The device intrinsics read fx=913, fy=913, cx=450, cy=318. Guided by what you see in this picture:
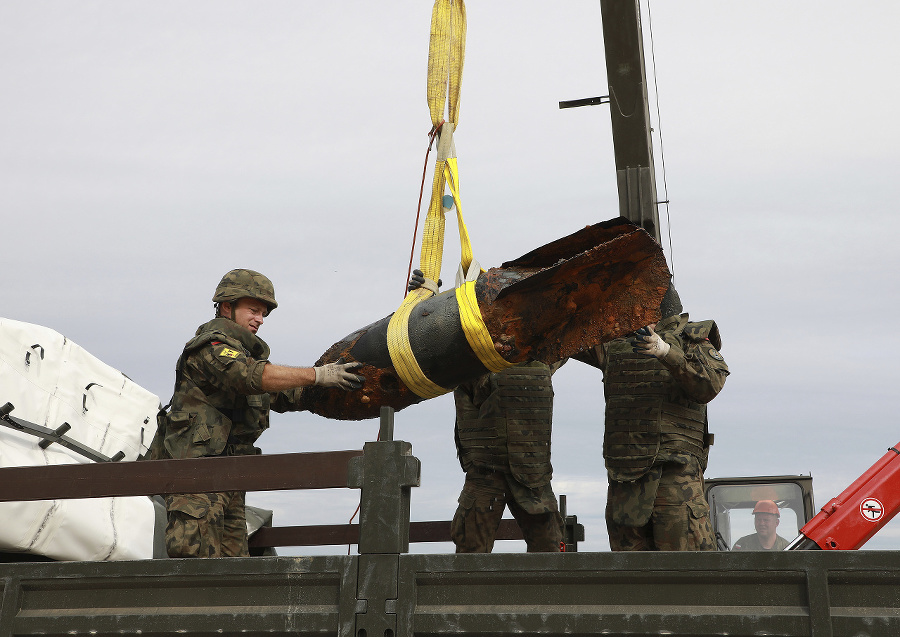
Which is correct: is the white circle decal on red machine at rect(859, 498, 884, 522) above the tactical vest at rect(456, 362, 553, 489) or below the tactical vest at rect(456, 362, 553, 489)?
below

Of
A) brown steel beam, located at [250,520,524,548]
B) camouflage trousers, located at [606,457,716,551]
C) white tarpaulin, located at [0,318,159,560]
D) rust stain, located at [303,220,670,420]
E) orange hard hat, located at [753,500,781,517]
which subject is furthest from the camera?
orange hard hat, located at [753,500,781,517]

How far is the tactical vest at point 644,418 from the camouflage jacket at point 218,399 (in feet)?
4.87

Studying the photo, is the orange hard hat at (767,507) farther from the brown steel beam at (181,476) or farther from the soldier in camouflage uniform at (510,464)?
the brown steel beam at (181,476)

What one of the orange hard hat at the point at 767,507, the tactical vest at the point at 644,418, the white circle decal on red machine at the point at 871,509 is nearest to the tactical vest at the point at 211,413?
the tactical vest at the point at 644,418

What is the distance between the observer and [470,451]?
4918 millimetres

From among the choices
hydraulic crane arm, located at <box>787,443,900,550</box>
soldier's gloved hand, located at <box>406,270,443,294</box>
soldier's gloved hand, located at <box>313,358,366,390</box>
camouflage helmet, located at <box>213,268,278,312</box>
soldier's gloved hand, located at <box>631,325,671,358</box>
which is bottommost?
hydraulic crane arm, located at <box>787,443,900,550</box>

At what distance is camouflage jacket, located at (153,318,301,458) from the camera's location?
12.9 feet

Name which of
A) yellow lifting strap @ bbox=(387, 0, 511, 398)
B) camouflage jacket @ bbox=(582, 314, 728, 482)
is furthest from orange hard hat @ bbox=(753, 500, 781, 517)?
yellow lifting strap @ bbox=(387, 0, 511, 398)

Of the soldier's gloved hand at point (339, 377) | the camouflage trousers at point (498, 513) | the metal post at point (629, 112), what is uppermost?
the metal post at point (629, 112)

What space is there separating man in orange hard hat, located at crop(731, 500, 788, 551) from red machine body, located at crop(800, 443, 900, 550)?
1.54 m

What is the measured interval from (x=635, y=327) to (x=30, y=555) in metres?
3.28

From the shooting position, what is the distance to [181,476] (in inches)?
119

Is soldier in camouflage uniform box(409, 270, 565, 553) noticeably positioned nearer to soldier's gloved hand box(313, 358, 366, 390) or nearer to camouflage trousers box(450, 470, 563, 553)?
camouflage trousers box(450, 470, 563, 553)

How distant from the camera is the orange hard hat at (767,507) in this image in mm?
5738
